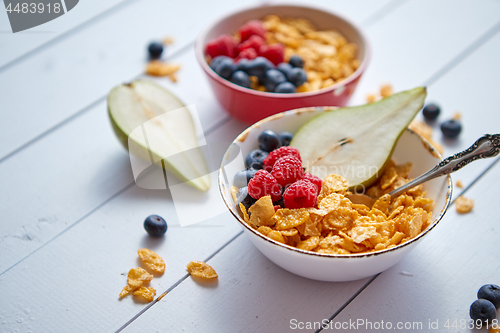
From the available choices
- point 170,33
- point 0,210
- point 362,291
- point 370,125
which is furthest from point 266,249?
point 170,33

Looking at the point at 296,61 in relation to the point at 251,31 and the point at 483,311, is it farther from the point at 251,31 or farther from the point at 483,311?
the point at 483,311

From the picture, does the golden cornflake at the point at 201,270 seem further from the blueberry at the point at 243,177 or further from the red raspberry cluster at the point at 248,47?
the red raspberry cluster at the point at 248,47

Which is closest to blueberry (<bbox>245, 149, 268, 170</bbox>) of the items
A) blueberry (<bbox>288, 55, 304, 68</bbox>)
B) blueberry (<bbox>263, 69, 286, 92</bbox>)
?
blueberry (<bbox>263, 69, 286, 92</bbox>)

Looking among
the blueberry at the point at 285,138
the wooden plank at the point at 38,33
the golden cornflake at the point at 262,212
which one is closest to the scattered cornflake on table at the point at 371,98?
the blueberry at the point at 285,138

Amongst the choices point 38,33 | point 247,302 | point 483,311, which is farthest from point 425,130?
point 38,33

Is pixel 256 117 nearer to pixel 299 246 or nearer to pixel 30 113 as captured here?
pixel 299 246

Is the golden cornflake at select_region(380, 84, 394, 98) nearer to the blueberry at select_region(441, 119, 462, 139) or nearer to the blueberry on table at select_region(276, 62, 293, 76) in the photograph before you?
the blueberry at select_region(441, 119, 462, 139)

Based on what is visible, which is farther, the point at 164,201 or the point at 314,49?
the point at 314,49
